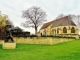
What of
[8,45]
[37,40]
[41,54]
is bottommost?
[41,54]

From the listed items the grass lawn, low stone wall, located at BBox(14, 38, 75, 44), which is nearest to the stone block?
the grass lawn

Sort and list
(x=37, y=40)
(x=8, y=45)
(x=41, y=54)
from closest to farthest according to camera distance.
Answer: (x=41, y=54) → (x=8, y=45) → (x=37, y=40)

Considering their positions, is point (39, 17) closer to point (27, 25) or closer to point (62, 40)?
point (27, 25)

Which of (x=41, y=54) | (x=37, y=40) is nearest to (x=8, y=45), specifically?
(x=41, y=54)

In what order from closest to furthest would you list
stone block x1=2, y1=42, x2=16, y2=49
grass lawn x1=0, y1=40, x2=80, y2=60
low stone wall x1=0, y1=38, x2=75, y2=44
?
grass lawn x1=0, y1=40, x2=80, y2=60
stone block x1=2, y1=42, x2=16, y2=49
low stone wall x1=0, y1=38, x2=75, y2=44

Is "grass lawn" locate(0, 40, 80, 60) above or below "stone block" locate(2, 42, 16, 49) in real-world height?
below

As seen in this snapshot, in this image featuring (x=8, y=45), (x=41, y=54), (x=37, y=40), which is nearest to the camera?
(x=41, y=54)

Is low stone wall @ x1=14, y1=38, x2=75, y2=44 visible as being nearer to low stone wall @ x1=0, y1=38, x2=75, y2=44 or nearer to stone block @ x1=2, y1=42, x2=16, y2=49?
low stone wall @ x1=0, y1=38, x2=75, y2=44

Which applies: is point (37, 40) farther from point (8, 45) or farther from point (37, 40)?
point (8, 45)

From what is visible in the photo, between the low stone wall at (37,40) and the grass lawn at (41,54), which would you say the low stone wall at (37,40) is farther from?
the grass lawn at (41,54)

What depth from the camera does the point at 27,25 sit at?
7069 cm

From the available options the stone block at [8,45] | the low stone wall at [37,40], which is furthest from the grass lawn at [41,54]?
the low stone wall at [37,40]

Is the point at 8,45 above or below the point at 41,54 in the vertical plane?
above

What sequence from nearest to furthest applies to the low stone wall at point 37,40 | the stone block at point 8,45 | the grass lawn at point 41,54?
1. the grass lawn at point 41,54
2. the stone block at point 8,45
3. the low stone wall at point 37,40
